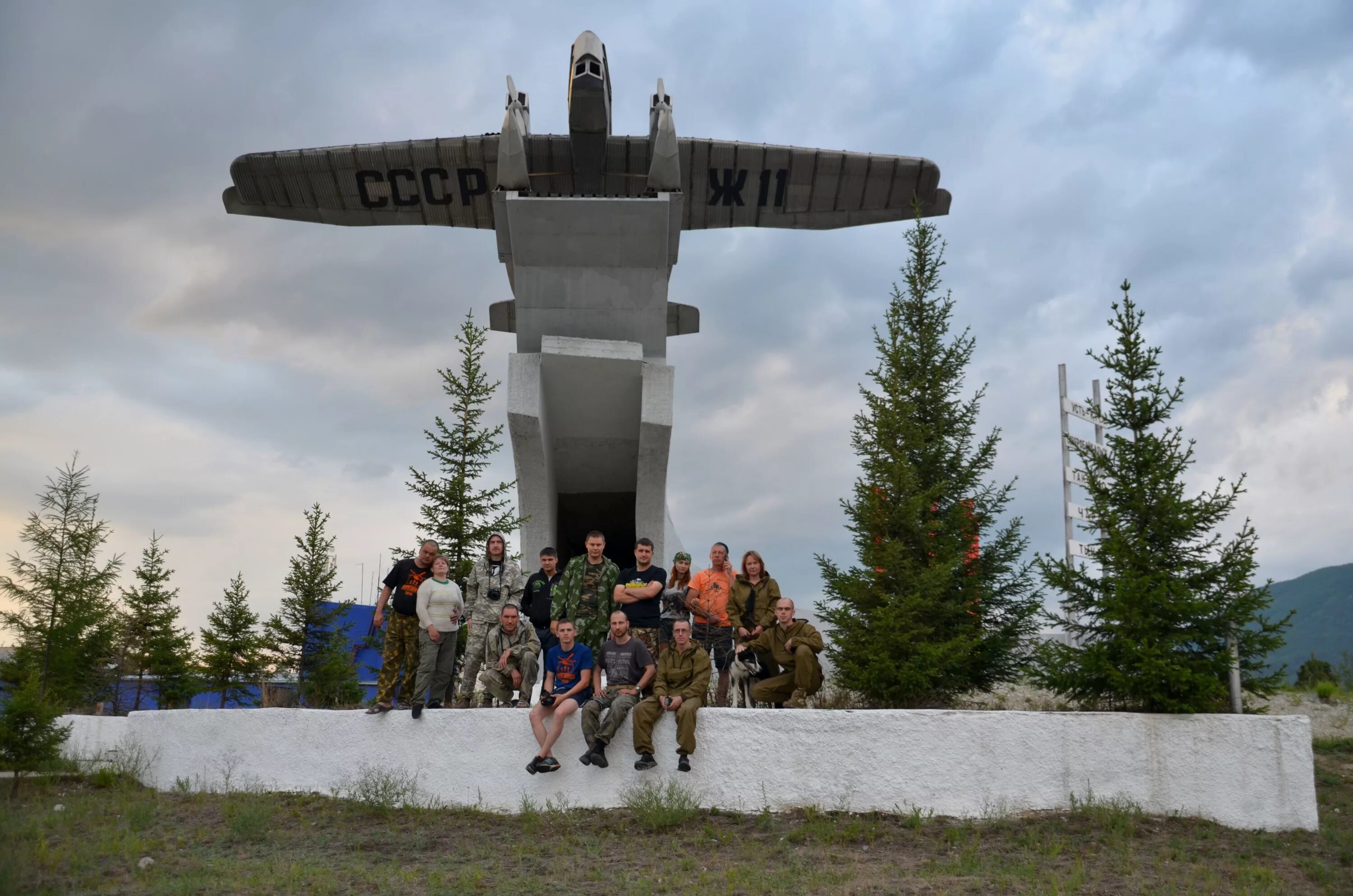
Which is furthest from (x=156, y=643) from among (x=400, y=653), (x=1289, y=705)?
(x=1289, y=705)

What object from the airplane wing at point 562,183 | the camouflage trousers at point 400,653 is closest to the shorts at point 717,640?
the camouflage trousers at point 400,653

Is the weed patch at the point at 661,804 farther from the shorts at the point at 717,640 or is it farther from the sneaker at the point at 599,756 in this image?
the shorts at the point at 717,640

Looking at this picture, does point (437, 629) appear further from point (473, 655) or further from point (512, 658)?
point (512, 658)

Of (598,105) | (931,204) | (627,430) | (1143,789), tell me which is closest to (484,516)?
(627,430)

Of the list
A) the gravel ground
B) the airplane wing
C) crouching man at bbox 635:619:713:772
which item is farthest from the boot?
the airplane wing

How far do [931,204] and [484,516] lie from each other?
1085cm

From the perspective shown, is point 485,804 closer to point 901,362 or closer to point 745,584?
point 745,584

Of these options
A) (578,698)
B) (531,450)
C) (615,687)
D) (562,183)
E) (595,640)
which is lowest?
(578,698)

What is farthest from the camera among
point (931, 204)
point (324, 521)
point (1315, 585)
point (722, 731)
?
point (1315, 585)

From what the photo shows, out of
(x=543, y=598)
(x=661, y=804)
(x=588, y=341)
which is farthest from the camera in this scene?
(x=588, y=341)

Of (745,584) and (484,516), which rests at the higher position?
(484,516)

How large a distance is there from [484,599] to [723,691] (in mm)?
2357

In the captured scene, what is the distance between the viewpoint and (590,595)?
9.05 metres

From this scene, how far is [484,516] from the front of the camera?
12.7 metres
